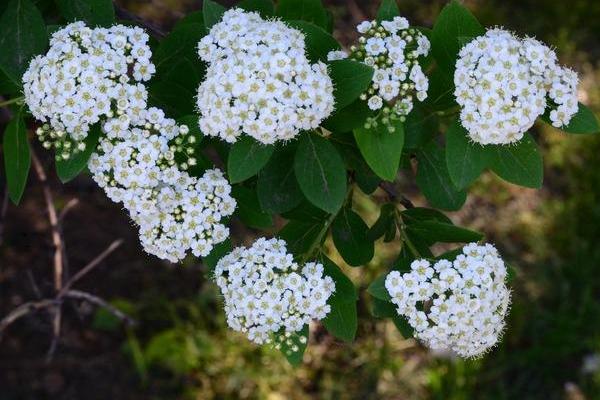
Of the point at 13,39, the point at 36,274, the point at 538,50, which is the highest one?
the point at 538,50

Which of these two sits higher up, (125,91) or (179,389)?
(125,91)

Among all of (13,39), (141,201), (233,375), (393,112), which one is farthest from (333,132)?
(233,375)

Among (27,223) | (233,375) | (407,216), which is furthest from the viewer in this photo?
(27,223)

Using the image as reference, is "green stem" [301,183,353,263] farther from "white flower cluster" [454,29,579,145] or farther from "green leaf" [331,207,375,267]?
"white flower cluster" [454,29,579,145]

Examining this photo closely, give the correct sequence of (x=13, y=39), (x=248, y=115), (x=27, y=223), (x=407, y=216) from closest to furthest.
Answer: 1. (x=248, y=115)
2. (x=13, y=39)
3. (x=407, y=216)
4. (x=27, y=223)

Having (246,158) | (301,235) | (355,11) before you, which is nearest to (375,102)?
(246,158)

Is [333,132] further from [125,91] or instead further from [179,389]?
[179,389]

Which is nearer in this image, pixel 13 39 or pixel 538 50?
pixel 538 50

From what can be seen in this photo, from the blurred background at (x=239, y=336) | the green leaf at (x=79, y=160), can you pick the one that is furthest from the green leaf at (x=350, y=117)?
the blurred background at (x=239, y=336)
